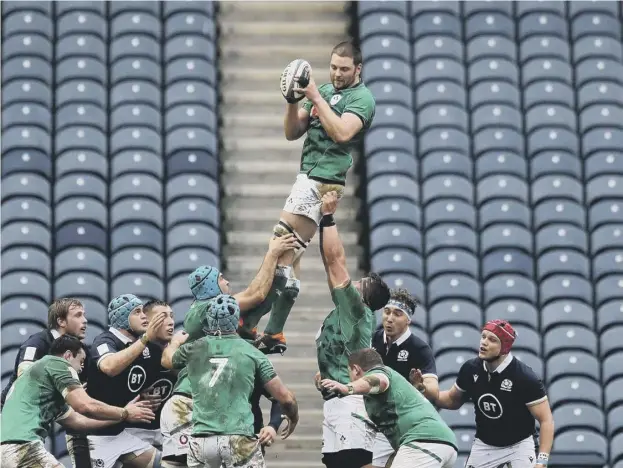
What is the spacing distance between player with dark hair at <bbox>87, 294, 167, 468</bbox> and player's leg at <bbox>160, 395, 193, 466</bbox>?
69cm

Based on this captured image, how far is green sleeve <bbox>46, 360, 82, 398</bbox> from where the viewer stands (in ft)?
44.3

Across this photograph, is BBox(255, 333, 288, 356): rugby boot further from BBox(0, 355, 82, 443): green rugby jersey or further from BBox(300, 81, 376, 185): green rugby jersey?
BBox(0, 355, 82, 443): green rugby jersey

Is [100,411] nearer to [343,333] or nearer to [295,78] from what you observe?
[343,333]

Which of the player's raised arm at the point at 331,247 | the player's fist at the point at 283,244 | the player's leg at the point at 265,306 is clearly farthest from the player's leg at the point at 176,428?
the player's raised arm at the point at 331,247

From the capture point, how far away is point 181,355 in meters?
13.2

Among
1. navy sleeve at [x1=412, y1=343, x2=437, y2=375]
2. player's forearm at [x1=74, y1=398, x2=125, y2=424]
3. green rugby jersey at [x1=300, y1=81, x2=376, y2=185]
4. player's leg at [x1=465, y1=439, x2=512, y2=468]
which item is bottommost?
player's leg at [x1=465, y1=439, x2=512, y2=468]

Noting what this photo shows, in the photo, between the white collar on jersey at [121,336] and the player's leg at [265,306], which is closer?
the player's leg at [265,306]

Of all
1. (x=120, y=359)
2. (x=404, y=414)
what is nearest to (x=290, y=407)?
(x=404, y=414)

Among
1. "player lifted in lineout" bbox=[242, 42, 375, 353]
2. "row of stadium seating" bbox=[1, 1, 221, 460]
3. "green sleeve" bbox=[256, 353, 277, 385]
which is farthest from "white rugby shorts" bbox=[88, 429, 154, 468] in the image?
"row of stadium seating" bbox=[1, 1, 221, 460]

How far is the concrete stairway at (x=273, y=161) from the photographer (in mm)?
19453

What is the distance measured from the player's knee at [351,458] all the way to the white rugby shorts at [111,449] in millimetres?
1724

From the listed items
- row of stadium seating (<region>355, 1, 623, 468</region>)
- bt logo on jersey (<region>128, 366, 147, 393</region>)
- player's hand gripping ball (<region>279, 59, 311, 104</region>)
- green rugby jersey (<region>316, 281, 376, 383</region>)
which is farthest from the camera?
row of stadium seating (<region>355, 1, 623, 468</region>)

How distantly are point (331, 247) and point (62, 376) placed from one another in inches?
94.3

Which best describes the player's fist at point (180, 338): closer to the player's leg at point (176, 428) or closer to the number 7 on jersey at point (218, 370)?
the player's leg at point (176, 428)
